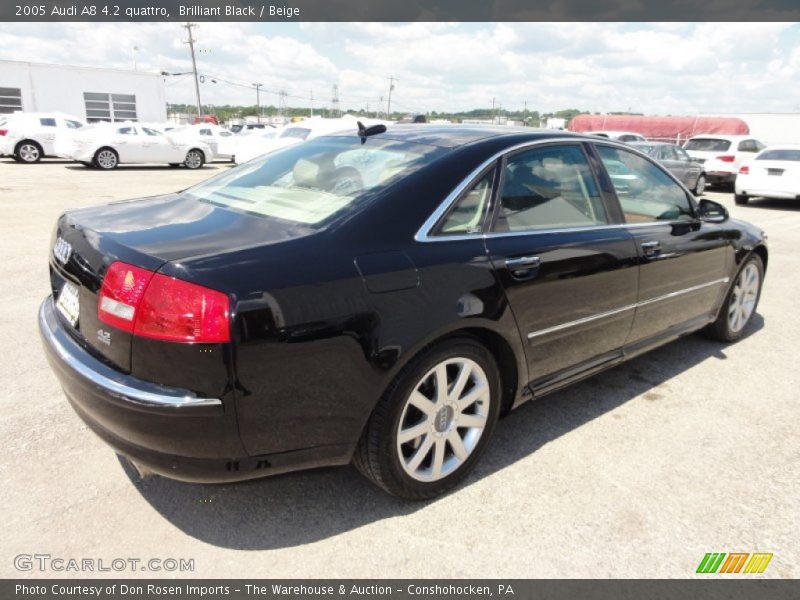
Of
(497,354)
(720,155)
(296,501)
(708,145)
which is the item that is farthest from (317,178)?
(708,145)

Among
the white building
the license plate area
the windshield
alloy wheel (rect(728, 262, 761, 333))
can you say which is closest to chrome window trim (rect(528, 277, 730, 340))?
alloy wheel (rect(728, 262, 761, 333))

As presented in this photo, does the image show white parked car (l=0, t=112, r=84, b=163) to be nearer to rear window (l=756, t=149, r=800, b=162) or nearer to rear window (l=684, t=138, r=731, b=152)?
rear window (l=684, t=138, r=731, b=152)

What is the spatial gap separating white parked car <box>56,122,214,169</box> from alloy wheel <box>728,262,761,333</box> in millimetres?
18869

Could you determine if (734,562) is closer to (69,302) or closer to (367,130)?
(367,130)

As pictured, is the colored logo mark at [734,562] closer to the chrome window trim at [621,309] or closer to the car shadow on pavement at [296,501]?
the car shadow on pavement at [296,501]

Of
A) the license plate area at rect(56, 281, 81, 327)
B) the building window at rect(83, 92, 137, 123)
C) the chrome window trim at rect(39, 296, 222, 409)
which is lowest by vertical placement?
the chrome window trim at rect(39, 296, 222, 409)

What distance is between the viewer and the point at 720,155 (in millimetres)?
17188

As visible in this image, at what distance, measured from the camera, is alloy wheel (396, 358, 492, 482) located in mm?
2479

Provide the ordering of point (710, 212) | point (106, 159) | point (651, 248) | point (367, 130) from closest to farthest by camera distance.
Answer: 1. point (367, 130)
2. point (651, 248)
3. point (710, 212)
4. point (106, 159)

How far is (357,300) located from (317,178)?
975 mm

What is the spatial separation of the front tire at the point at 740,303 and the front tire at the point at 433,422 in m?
2.74

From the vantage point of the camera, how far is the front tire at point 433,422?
236 centimetres

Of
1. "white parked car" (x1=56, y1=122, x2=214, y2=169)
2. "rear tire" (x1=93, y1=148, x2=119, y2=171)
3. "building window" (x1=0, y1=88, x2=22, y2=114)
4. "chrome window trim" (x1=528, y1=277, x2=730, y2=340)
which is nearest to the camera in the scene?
"chrome window trim" (x1=528, y1=277, x2=730, y2=340)
